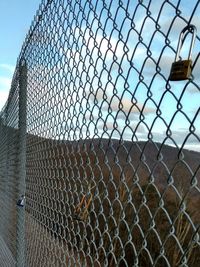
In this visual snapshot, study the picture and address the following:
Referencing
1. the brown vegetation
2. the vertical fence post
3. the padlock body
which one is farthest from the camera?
the vertical fence post

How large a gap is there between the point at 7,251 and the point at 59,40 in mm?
3414

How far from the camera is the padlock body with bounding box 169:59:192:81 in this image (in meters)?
1.64

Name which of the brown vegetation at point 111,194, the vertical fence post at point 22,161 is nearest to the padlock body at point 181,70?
the brown vegetation at point 111,194

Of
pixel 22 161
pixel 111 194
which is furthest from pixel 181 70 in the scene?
pixel 22 161

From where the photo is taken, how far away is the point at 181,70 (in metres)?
1.66

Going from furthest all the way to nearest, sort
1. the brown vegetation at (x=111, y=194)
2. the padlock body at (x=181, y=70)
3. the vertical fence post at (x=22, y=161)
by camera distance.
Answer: the vertical fence post at (x=22, y=161) < the brown vegetation at (x=111, y=194) < the padlock body at (x=181, y=70)

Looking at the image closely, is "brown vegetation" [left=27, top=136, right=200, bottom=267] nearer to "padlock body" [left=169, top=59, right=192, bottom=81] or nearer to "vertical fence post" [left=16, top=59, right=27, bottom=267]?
"vertical fence post" [left=16, top=59, right=27, bottom=267]

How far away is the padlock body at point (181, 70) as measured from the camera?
5.40 ft

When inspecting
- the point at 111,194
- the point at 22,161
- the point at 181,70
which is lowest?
the point at 111,194

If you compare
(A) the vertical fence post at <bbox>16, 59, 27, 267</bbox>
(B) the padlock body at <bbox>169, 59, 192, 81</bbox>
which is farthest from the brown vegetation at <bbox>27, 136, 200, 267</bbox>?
(B) the padlock body at <bbox>169, 59, 192, 81</bbox>

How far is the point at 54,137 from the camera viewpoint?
390 cm

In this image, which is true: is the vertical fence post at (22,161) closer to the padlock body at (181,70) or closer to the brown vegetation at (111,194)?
the brown vegetation at (111,194)

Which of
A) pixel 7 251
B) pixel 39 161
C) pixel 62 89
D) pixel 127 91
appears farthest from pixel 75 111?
pixel 7 251

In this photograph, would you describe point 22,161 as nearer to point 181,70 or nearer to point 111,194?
point 111,194
